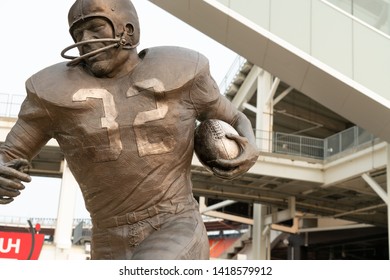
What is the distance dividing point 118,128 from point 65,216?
17879mm

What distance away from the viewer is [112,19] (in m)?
3.26

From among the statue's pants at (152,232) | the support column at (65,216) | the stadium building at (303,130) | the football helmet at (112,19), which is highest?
the stadium building at (303,130)

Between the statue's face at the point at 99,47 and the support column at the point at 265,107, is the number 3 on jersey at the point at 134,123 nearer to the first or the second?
the statue's face at the point at 99,47

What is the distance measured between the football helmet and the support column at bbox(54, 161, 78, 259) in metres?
17.6

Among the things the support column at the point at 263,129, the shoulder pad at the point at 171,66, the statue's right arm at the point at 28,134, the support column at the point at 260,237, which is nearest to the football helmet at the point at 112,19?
the shoulder pad at the point at 171,66

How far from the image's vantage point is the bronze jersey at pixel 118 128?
3207 mm

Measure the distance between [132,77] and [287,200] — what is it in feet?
74.1

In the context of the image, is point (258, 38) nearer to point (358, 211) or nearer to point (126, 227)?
point (126, 227)

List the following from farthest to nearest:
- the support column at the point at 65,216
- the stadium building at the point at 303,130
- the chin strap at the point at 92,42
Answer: the support column at the point at 65,216 < the stadium building at the point at 303,130 < the chin strap at the point at 92,42

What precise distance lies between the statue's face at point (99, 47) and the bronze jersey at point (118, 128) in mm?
72

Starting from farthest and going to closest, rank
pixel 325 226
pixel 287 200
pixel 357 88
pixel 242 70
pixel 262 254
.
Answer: pixel 325 226
pixel 242 70
pixel 262 254
pixel 287 200
pixel 357 88

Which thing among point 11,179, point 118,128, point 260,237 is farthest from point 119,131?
point 260,237
